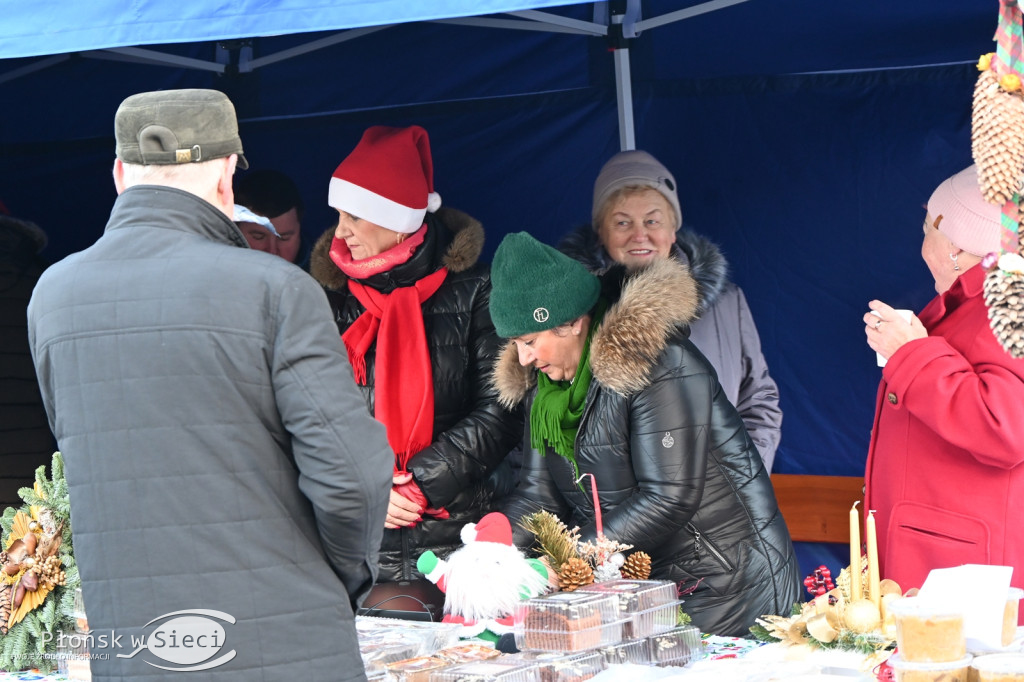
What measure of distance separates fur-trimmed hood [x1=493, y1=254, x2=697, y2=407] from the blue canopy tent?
132cm

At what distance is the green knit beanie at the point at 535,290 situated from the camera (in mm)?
2512

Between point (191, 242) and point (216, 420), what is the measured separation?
0.83 ft

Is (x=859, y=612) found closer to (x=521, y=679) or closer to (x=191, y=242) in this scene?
(x=521, y=679)

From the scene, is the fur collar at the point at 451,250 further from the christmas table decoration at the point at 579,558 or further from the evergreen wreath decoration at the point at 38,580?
the christmas table decoration at the point at 579,558

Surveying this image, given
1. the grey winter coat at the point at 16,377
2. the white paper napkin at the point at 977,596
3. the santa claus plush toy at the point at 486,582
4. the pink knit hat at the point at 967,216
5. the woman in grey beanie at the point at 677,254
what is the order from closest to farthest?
the white paper napkin at the point at 977,596 < the santa claus plush toy at the point at 486,582 < the pink knit hat at the point at 967,216 < the woman in grey beanie at the point at 677,254 < the grey winter coat at the point at 16,377

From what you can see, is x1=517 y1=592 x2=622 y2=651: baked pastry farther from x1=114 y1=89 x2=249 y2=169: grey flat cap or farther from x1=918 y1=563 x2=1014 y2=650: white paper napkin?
x1=114 y1=89 x2=249 y2=169: grey flat cap

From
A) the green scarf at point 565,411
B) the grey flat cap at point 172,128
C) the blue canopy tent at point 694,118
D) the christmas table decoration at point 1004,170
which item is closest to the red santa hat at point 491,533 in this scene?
the green scarf at point 565,411

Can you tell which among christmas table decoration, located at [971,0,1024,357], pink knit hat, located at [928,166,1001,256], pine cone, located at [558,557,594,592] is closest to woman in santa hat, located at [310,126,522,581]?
pine cone, located at [558,557,594,592]

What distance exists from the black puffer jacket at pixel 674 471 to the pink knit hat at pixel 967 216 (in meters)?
0.54

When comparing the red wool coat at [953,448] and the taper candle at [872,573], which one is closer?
the taper candle at [872,573]

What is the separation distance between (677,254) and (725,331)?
30cm

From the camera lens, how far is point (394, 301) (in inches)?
121

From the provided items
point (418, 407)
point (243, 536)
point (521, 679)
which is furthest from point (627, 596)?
point (418, 407)

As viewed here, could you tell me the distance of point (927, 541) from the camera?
2299 mm
